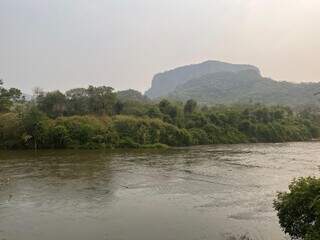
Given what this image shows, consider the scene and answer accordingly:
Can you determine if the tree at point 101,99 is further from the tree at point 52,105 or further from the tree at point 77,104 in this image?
the tree at point 52,105

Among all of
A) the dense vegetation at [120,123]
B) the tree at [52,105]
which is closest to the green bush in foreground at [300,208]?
the dense vegetation at [120,123]

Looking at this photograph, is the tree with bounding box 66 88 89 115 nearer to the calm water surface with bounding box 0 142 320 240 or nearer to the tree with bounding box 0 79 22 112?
the tree with bounding box 0 79 22 112

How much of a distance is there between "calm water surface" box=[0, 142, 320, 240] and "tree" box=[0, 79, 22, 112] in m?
31.4

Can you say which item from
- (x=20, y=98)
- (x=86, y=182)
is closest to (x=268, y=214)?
(x=86, y=182)

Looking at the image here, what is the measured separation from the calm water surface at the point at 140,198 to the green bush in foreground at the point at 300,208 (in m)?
3.05

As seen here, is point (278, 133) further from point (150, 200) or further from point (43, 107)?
point (150, 200)

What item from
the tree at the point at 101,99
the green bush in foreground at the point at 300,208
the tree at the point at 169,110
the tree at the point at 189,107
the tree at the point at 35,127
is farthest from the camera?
the tree at the point at 189,107

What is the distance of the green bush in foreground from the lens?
1306cm

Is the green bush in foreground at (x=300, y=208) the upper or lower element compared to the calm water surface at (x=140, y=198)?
upper

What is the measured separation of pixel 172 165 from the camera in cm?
4059

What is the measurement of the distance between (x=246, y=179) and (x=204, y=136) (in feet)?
142

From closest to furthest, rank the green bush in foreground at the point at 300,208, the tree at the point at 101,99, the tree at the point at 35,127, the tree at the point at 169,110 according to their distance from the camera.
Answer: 1. the green bush in foreground at the point at 300,208
2. the tree at the point at 35,127
3. the tree at the point at 101,99
4. the tree at the point at 169,110

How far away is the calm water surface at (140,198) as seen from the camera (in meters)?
17.8

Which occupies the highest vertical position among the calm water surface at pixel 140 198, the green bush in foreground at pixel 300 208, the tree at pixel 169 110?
the tree at pixel 169 110
